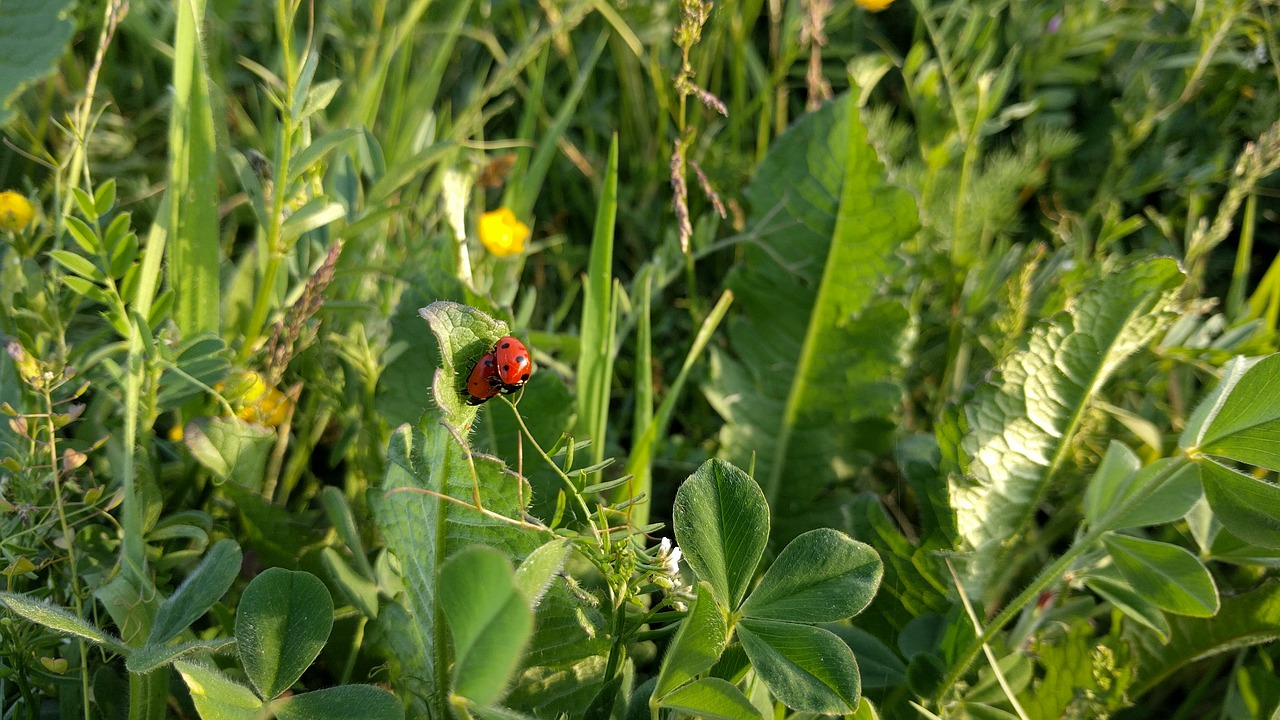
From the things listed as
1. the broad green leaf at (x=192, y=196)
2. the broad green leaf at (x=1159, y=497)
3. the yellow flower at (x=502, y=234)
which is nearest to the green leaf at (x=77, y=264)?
the broad green leaf at (x=192, y=196)

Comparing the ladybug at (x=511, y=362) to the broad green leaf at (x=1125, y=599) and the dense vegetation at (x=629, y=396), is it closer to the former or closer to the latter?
the dense vegetation at (x=629, y=396)

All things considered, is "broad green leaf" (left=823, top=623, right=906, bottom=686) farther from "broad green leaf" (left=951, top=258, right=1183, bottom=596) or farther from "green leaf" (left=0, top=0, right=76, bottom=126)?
"green leaf" (left=0, top=0, right=76, bottom=126)

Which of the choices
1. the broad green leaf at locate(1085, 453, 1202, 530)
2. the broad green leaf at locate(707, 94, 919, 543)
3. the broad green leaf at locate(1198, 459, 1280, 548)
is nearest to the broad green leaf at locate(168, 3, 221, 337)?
the broad green leaf at locate(707, 94, 919, 543)

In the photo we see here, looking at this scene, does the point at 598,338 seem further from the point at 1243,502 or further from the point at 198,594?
the point at 1243,502

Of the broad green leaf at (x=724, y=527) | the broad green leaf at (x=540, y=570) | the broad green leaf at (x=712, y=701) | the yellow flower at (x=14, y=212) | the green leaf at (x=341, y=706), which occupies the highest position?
the yellow flower at (x=14, y=212)

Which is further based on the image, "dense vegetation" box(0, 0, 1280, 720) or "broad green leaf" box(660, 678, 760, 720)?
"dense vegetation" box(0, 0, 1280, 720)

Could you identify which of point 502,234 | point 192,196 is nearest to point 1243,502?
point 502,234
